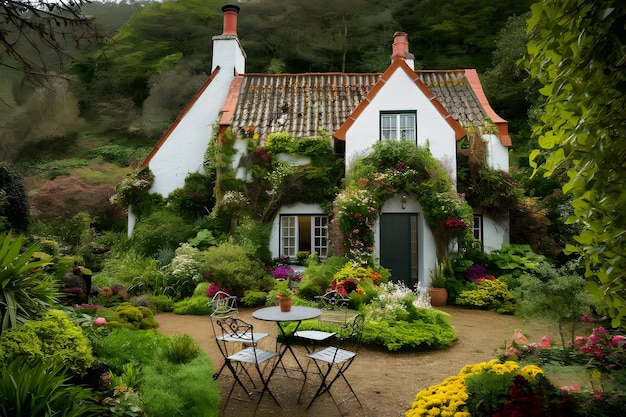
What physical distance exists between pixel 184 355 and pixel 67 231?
514 inches

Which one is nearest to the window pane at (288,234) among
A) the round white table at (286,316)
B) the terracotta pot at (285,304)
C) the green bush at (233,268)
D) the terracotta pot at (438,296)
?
the green bush at (233,268)

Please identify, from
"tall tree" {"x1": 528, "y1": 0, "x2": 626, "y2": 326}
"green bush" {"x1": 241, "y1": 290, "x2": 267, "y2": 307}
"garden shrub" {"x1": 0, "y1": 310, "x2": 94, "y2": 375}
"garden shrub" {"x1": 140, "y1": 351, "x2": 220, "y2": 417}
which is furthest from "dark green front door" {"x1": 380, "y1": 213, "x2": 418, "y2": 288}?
"tall tree" {"x1": 528, "y1": 0, "x2": 626, "y2": 326}

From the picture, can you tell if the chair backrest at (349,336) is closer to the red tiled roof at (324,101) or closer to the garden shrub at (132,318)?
the garden shrub at (132,318)

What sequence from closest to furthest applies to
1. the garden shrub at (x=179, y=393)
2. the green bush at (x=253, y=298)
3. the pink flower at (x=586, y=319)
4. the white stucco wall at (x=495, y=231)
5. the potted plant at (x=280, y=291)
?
the garden shrub at (x=179, y=393)
the pink flower at (x=586, y=319)
the potted plant at (x=280, y=291)
the green bush at (x=253, y=298)
the white stucco wall at (x=495, y=231)

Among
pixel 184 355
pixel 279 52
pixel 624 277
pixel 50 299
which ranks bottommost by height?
pixel 184 355

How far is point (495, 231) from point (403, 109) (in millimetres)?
4936

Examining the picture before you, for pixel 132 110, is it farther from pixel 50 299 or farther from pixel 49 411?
pixel 49 411

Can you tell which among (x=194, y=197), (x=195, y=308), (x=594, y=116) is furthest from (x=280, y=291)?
(x=594, y=116)

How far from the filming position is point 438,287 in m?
12.8

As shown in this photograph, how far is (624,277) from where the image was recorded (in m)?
2.00

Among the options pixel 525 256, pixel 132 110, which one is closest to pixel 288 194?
pixel 525 256

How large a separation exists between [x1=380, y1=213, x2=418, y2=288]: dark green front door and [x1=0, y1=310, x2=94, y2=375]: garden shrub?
9688mm

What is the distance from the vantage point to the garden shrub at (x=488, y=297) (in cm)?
1194

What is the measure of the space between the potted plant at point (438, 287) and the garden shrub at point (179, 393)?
8344 millimetres
